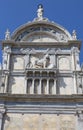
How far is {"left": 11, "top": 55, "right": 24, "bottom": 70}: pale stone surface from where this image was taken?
16938mm

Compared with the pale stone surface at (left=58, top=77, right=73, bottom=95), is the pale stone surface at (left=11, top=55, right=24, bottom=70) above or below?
above

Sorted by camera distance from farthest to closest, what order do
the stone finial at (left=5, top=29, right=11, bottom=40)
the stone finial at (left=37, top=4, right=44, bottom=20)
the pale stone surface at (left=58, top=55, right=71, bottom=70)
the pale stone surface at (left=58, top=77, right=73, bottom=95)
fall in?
the stone finial at (left=37, top=4, right=44, bottom=20) → the stone finial at (left=5, top=29, right=11, bottom=40) → the pale stone surface at (left=58, top=55, right=71, bottom=70) → the pale stone surface at (left=58, top=77, right=73, bottom=95)

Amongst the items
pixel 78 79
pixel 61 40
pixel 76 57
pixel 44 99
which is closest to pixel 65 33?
pixel 61 40

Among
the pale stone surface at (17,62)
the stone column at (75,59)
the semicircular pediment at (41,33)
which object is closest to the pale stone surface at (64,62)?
the stone column at (75,59)

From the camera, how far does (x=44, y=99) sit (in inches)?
606

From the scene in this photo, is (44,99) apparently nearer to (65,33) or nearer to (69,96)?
(69,96)

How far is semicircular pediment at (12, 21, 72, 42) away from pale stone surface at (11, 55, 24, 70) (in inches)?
45.9

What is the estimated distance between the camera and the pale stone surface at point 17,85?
15.9 meters

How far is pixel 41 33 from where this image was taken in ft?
61.0

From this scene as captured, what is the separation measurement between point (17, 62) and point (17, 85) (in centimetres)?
147

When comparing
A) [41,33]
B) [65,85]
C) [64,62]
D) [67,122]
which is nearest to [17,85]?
[65,85]

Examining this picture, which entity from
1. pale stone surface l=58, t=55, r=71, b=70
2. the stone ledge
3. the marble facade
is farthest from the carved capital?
the stone ledge

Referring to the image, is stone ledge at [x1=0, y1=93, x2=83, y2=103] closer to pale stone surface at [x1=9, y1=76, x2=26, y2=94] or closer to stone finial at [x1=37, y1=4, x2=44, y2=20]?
pale stone surface at [x1=9, y1=76, x2=26, y2=94]

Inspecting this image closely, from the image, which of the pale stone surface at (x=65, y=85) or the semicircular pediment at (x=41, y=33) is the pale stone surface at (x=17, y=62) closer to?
the semicircular pediment at (x=41, y=33)
